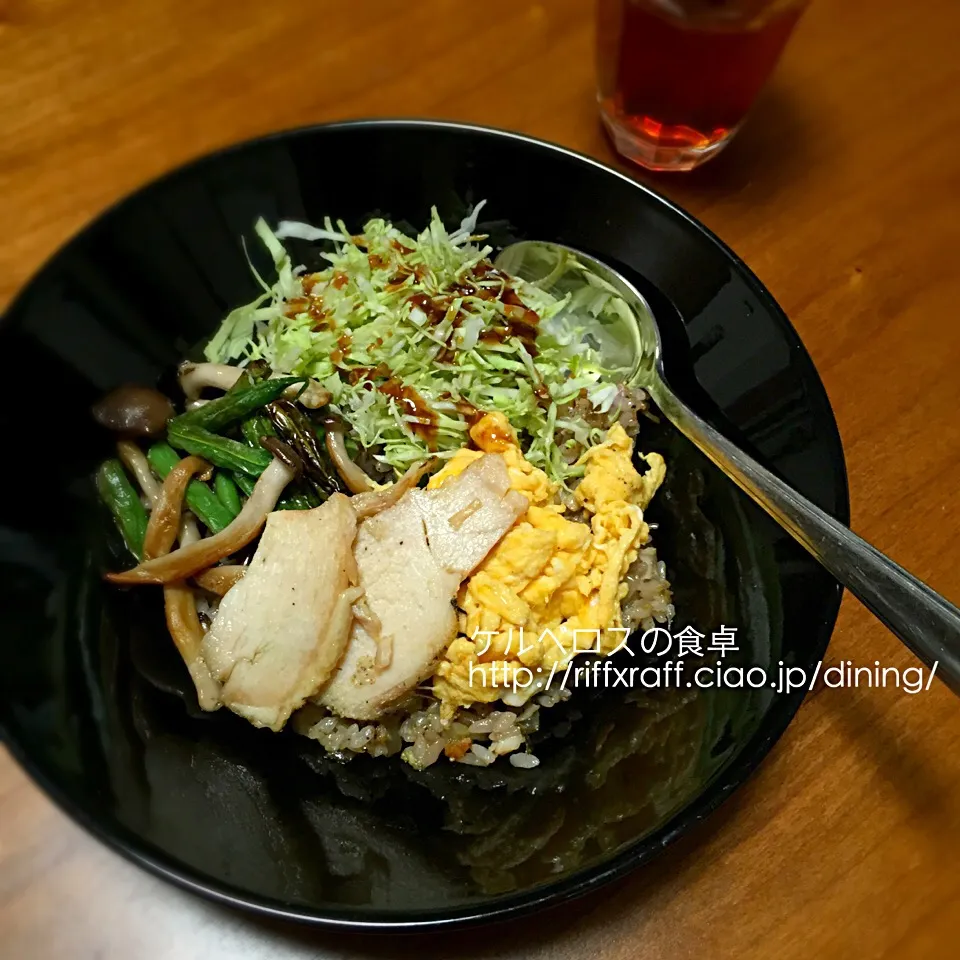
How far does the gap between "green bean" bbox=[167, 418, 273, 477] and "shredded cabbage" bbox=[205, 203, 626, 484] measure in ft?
0.69

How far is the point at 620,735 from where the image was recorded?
1419 millimetres

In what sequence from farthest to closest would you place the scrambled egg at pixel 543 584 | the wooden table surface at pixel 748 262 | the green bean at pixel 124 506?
the green bean at pixel 124 506
the scrambled egg at pixel 543 584
the wooden table surface at pixel 748 262

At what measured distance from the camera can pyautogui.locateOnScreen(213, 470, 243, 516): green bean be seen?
5.30 ft

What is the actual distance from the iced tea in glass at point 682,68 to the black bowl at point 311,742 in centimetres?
35

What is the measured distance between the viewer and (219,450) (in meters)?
1.61

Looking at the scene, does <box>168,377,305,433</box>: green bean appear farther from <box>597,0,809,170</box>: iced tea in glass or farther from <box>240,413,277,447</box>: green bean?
<box>597,0,809,170</box>: iced tea in glass

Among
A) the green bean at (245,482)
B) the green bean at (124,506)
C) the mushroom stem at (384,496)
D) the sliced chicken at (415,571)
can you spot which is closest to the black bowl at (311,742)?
the green bean at (124,506)

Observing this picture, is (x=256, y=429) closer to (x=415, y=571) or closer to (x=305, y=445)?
(x=305, y=445)

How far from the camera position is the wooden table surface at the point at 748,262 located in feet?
4.41

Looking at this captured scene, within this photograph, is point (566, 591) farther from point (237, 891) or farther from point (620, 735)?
point (237, 891)

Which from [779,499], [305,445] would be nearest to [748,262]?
[779,499]

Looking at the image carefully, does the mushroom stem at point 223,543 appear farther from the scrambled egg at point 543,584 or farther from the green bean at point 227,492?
the scrambled egg at point 543,584

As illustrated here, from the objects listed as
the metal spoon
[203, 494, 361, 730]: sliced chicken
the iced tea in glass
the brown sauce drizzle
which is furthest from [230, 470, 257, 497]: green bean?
the iced tea in glass

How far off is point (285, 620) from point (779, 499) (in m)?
0.86
